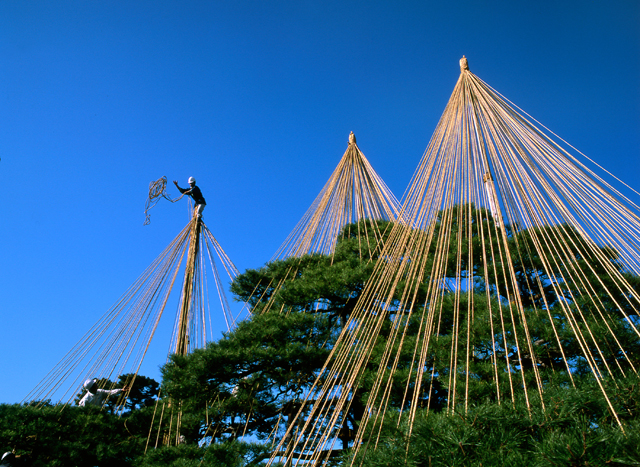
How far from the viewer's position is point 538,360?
3789 millimetres

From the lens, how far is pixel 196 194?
7844 millimetres

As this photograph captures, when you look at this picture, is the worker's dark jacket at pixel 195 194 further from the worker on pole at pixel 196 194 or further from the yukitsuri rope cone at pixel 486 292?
the yukitsuri rope cone at pixel 486 292

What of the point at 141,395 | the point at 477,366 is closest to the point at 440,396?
the point at 477,366

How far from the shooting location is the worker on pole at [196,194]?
7.67 metres

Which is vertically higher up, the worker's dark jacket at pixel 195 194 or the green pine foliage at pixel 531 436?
the worker's dark jacket at pixel 195 194

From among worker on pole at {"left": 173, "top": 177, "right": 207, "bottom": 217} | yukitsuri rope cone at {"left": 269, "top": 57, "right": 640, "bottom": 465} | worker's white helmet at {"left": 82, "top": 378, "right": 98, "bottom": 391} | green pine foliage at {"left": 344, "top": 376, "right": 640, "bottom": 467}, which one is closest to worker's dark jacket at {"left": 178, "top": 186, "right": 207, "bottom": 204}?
worker on pole at {"left": 173, "top": 177, "right": 207, "bottom": 217}

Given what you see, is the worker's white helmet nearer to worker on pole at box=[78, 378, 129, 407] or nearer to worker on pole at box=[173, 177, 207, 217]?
worker on pole at box=[78, 378, 129, 407]

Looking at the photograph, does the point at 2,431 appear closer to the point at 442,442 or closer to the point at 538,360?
the point at 442,442

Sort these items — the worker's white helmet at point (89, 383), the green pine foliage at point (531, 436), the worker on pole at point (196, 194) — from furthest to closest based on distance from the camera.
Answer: the worker on pole at point (196, 194) → the worker's white helmet at point (89, 383) → the green pine foliage at point (531, 436)

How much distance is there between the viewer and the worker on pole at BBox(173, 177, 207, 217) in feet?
25.2

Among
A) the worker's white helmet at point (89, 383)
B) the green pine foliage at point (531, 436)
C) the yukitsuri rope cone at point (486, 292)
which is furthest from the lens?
the worker's white helmet at point (89, 383)

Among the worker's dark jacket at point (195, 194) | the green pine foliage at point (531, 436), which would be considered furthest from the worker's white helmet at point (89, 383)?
the green pine foliage at point (531, 436)

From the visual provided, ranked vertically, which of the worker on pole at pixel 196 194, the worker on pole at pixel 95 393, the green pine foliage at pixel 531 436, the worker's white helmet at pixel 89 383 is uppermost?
the worker on pole at pixel 196 194

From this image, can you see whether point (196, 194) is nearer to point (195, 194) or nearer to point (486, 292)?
point (195, 194)
